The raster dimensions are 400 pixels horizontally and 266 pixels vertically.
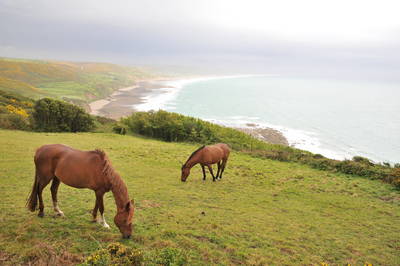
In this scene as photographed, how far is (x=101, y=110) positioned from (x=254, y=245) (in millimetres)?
64857

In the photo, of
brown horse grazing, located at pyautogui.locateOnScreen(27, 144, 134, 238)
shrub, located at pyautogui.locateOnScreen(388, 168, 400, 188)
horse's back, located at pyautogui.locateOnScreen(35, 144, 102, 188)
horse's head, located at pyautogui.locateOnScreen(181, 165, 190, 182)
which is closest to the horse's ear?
brown horse grazing, located at pyautogui.locateOnScreen(27, 144, 134, 238)

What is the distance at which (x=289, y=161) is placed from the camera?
23.1m

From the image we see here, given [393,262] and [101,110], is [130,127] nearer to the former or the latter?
[393,262]

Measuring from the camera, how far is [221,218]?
31.2 ft

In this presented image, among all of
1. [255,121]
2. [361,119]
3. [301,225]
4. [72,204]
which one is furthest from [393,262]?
[361,119]

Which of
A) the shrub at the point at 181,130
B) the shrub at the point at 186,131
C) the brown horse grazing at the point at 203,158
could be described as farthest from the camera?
the shrub at the point at 181,130

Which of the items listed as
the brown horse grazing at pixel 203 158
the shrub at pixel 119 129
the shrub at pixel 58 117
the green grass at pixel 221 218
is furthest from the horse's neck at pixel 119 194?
the shrub at pixel 119 129

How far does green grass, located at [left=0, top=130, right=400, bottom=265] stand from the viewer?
6520 millimetres

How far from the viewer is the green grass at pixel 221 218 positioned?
21.4 feet

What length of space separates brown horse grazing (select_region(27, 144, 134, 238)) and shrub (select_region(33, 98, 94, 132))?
23316mm

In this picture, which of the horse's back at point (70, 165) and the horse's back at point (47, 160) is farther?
the horse's back at point (47, 160)

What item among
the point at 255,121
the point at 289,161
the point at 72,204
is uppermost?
the point at 255,121

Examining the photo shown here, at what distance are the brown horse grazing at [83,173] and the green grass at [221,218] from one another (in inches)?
34.0

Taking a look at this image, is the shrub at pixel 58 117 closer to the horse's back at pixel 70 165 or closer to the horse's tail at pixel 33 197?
the horse's tail at pixel 33 197
